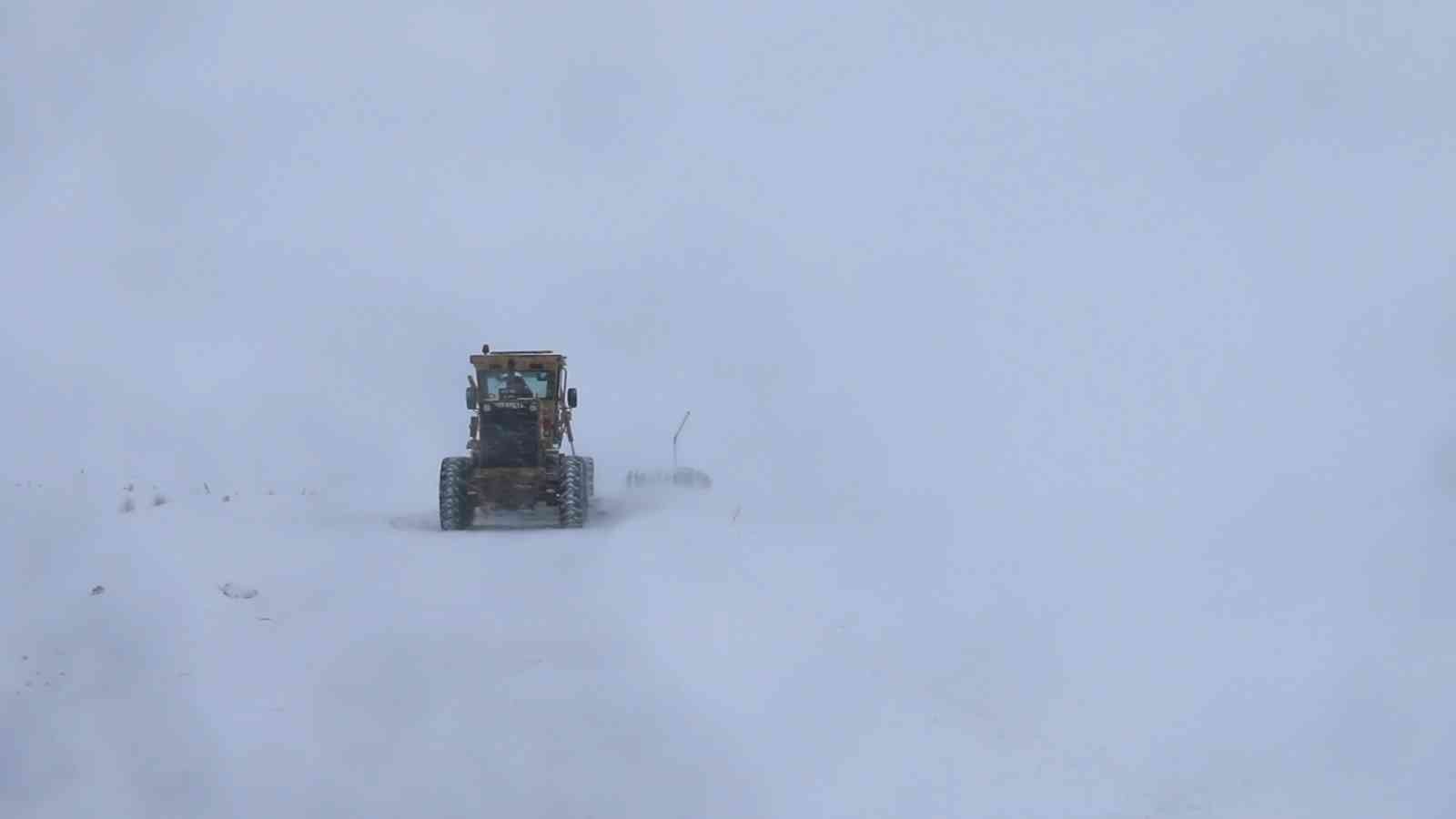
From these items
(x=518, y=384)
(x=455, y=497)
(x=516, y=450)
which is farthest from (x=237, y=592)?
(x=518, y=384)

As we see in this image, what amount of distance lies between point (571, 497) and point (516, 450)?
6.70ft

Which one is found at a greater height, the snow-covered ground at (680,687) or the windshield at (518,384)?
the windshield at (518,384)

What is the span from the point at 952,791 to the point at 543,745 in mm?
2472

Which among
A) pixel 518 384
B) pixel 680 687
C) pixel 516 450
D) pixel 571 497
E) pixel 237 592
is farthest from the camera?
pixel 518 384

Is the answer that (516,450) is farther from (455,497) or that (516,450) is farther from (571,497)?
(571,497)

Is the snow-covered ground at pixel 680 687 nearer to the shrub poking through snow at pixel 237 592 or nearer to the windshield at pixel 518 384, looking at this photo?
the shrub poking through snow at pixel 237 592

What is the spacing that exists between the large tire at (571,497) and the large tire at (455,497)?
137 centimetres

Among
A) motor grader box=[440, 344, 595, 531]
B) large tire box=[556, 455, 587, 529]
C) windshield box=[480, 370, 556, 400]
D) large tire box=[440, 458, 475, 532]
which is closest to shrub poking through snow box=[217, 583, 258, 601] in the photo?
large tire box=[440, 458, 475, 532]

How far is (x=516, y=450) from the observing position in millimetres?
22016

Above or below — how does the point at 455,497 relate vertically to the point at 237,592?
below

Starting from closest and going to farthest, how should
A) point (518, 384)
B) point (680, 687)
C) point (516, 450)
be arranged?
1. point (680, 687)
2. point (516, 450)
3. point (518, 384)

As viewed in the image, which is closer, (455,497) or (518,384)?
(455,497)

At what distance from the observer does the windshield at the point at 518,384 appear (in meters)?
22.2

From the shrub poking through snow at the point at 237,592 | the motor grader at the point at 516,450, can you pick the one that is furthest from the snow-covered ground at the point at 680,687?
the motor grader at the point at 516,450
